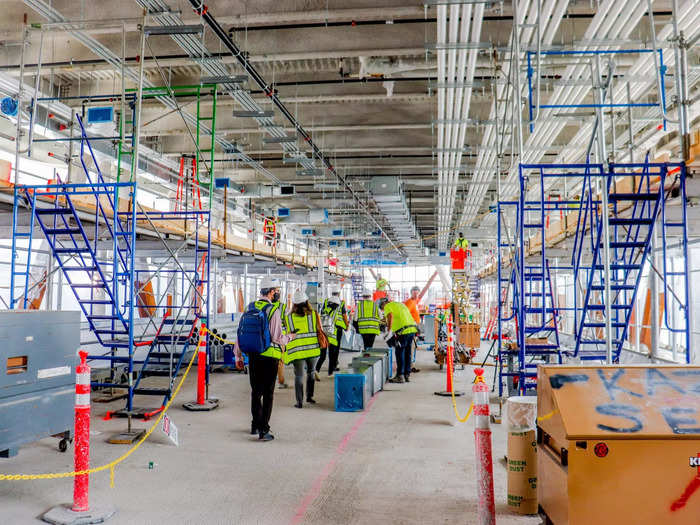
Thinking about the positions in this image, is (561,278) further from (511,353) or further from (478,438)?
(478,438)

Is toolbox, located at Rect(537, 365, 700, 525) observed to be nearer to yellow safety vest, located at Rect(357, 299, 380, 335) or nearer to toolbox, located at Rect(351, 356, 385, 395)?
toolbox, located at Rect(351, 356, 385, 395)

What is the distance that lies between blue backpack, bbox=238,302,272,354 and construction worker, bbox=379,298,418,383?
5.23 meters

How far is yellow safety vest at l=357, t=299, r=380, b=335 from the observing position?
1438 centimetres

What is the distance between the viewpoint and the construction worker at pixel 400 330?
12570 mm

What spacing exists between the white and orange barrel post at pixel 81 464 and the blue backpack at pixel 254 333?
9.20 ft

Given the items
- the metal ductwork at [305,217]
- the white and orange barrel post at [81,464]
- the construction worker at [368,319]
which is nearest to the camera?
the white and orange barrel post at [81,464]

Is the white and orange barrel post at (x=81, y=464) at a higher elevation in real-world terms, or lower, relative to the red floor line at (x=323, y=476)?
higher

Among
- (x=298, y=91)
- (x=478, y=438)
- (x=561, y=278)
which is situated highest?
(x=298, y=91)

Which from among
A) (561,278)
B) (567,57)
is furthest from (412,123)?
(561,278)

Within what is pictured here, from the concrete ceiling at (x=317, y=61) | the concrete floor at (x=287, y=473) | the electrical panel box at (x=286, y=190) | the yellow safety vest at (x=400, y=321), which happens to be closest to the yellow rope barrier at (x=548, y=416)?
the concrete floor at (x=287, y=473)

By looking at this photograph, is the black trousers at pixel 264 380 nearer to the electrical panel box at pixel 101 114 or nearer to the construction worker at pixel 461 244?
the electrical panel box at pixel 101 114

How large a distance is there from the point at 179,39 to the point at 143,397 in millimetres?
6458

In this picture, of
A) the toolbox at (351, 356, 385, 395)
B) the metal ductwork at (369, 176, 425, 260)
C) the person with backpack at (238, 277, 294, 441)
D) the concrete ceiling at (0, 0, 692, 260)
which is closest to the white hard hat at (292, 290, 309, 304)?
the toolbox at (351, 356, 385, 395)

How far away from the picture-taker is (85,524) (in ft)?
16.0
